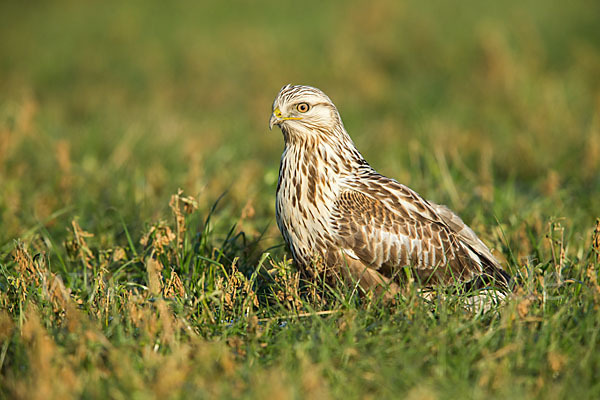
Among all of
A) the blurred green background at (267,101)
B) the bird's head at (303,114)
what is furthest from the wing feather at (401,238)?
the blurred green background at (267,101)

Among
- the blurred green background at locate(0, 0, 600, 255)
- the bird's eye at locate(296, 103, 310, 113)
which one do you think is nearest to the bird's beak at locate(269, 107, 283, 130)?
the bird's eye at locate(296, 103, 310, 113)

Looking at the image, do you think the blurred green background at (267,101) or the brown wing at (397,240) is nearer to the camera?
the brown wing at (397,240)

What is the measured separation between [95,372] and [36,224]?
9.29 feet

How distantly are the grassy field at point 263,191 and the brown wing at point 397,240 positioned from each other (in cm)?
35

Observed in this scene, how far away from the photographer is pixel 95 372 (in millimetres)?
3074

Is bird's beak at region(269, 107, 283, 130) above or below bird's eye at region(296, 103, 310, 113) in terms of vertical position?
below

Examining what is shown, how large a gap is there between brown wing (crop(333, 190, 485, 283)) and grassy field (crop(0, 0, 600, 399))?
1.14ft

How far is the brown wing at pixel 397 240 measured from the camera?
14.0 ft

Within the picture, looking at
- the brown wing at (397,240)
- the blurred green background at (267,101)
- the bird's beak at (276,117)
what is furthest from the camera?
the blurred green background at (267,101)

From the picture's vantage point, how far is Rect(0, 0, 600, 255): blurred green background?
20.5ft

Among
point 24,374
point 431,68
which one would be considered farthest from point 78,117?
point 24,374

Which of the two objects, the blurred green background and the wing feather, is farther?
the blurred green background

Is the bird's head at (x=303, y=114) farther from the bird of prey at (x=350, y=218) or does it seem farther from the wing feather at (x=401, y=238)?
the wing feather at (x=401, y=238)

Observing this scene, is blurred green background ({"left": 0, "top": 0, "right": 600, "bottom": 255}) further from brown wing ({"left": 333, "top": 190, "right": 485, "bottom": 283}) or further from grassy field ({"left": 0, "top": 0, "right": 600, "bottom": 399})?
brown wing ({"left": 333, "top": 190, "right": 485, "bottom": 283})
